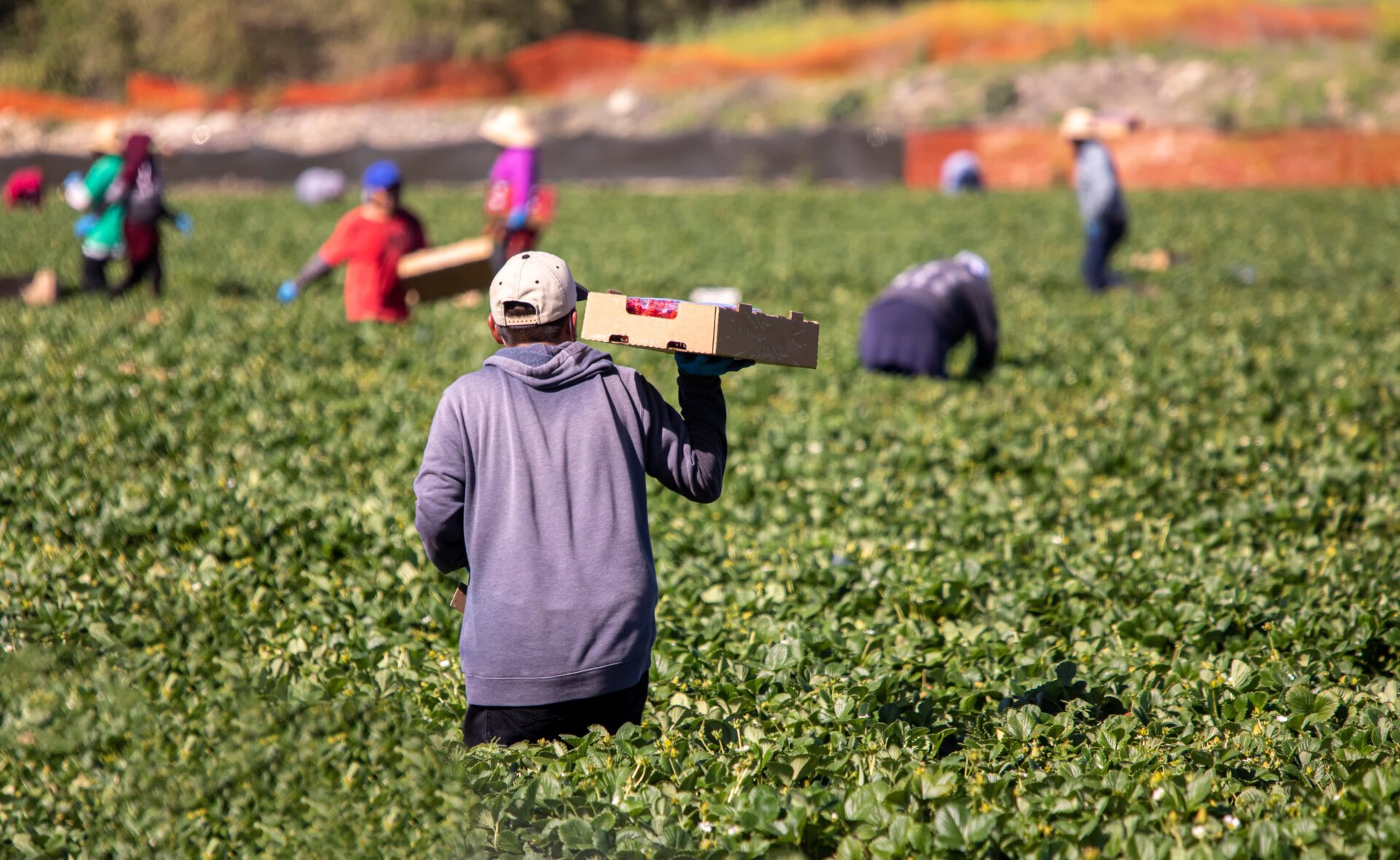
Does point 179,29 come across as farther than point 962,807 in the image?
Yes

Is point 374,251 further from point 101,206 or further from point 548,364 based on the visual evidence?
point 548,364

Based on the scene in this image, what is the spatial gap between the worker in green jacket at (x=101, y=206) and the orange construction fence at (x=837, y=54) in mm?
35804

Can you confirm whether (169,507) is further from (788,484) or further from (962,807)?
(962,807)

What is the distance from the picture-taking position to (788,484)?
676 centimetres

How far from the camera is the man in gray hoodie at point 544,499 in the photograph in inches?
122

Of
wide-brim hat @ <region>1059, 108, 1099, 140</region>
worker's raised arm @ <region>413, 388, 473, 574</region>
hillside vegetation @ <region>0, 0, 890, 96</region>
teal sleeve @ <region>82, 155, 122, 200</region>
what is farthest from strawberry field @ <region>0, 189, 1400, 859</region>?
hillside vegetation @ <region>0, 0, 890, 96</region>

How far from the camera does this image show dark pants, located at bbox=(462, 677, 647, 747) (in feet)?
10.6

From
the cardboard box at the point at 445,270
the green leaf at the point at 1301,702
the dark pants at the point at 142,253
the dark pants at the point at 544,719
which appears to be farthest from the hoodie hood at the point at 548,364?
the dark pants at the point at 142,253

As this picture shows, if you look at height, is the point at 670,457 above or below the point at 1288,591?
above

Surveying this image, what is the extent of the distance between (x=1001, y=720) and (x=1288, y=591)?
189cm

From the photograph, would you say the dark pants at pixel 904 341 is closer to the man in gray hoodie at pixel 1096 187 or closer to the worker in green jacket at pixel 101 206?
the man in gray hoodie at pixel 1096 187

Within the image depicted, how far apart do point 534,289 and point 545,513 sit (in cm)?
55

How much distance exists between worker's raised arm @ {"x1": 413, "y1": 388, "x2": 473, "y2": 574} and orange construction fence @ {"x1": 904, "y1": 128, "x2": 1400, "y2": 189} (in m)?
A: 27.2

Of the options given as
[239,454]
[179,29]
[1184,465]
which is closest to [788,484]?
[1184,465]
